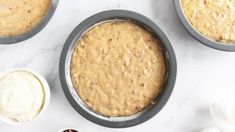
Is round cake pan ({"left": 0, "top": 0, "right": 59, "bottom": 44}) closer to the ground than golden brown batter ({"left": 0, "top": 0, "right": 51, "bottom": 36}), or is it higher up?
closer to the ground

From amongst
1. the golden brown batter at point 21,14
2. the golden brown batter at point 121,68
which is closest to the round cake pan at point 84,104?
the golden brown batter at point 121,68

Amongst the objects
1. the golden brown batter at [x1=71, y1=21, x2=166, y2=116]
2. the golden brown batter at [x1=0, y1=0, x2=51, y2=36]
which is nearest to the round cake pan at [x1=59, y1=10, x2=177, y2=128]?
the golden brown batter at [x1=71, y1=21, x2=166, y2=116]

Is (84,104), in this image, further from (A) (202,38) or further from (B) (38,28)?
(A) (202,38)

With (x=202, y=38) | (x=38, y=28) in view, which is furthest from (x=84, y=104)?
(x=202, y=38)

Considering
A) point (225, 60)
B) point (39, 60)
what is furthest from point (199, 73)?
point (39, 60)

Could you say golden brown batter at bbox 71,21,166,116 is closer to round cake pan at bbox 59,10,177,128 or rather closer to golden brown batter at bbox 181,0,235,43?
round cake pan at bbox 59,10,177,128

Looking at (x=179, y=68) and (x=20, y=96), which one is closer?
(x=20, y=96)
